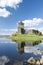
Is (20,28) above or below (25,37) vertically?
above

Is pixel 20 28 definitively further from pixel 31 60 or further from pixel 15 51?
pixel 31 60

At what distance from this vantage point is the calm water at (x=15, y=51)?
124 inches

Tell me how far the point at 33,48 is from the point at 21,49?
11.5 inches

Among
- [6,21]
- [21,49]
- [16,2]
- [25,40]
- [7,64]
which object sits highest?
[16,2]

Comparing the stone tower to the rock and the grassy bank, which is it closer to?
the grassy bank

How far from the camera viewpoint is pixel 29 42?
3232 millimetres

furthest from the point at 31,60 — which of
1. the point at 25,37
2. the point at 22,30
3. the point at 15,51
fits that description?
the point at 22,30

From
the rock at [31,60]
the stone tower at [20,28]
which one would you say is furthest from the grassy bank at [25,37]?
the rock at [31,60]

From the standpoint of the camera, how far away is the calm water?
3152mm

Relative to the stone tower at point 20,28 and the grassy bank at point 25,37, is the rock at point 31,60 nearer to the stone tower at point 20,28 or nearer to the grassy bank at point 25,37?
the grassy bank at point 25,37

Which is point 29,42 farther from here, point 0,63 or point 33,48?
point 0,63

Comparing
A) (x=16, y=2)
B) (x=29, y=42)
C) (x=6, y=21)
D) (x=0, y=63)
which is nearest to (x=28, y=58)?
(x=29, y=42)

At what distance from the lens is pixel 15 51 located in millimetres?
3184

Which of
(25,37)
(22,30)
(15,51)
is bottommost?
(15,51)
